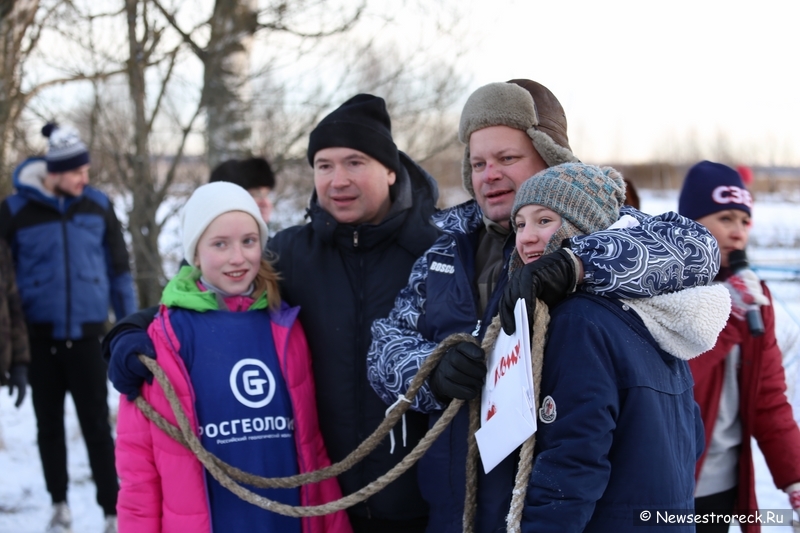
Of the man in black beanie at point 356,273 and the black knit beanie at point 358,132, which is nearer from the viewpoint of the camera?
the man in black beanie at point 356,273

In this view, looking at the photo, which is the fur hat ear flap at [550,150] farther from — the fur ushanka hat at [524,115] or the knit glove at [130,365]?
the knit glove at [130,365]

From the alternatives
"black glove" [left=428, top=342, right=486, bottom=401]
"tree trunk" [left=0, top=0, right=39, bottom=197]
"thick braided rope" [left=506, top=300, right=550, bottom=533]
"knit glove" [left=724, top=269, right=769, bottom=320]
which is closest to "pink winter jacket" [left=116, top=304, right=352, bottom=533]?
"black glove" [left=428, top=342, right=486, bottom=401]

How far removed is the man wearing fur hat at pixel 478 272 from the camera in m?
1.46

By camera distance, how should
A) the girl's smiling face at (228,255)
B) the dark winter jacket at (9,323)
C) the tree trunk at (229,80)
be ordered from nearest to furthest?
the girl's smiling face at (228,255) < the dark winter jacket at (9,323) < the tree trunk at (229,80)

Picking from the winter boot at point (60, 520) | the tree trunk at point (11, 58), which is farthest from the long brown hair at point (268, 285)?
the tree trunk at point (11, 58)

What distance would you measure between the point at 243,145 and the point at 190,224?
11.0ft

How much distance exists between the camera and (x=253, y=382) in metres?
2.00

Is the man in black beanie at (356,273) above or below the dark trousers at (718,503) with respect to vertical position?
above

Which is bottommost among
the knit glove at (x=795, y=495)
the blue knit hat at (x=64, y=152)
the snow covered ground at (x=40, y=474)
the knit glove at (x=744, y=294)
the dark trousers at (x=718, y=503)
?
the snow covered ground at (x=40, y=474)

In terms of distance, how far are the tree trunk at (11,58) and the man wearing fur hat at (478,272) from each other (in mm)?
4544

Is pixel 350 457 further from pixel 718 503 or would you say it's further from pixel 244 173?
pixel 244 173

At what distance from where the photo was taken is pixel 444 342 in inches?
65.1

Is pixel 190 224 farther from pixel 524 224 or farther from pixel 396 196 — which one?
pixel 524 224

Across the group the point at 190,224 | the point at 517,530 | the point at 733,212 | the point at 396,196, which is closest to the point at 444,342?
the point at 517,530
